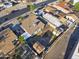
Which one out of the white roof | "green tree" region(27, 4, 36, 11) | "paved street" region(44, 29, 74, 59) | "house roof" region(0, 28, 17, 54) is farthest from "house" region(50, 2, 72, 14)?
"house roof" region(0, 28, 17, 54)

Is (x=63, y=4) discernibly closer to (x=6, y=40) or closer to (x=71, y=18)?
(x=71, y=18)

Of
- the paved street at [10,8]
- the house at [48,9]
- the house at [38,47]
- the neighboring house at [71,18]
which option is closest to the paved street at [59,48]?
the house at [38,47]

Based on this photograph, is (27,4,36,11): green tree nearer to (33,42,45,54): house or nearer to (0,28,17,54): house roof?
(0,28,17,54): house roof

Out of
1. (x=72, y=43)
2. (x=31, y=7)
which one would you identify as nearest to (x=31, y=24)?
(x=72, y=43)

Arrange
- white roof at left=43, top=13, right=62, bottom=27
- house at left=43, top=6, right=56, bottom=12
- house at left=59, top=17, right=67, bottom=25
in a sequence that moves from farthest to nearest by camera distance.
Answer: house at left=43, top=6, right=56, bottom=12 < house at left=59, top=17, right=67, bottom=25 < white roof at left=43, top=13, right=62, bottom=27

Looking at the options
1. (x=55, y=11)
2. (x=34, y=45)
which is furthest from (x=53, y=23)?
(x=34, y=45)

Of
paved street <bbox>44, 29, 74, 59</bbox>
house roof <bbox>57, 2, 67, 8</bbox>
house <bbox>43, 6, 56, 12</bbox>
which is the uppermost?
paved street <bbox>44, 29, 74, 59</bbox>

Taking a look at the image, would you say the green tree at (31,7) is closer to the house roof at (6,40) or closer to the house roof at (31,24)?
the house roof at (31,24)
